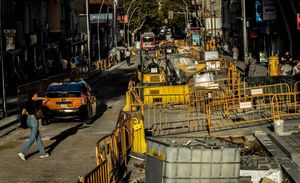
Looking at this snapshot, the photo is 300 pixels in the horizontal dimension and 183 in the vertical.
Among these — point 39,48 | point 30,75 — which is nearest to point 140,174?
point 30,75

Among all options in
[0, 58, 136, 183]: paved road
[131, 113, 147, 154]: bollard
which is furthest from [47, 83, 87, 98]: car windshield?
[131, 113, 147, 154]: bollard

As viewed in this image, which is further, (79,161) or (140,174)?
(79,161)

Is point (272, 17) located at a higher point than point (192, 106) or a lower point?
higher

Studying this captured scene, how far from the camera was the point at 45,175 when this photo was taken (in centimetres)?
1552

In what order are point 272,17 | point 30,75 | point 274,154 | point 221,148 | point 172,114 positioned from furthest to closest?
point 30,75, point 272,17, point 172,114, point 274,154, point 221,148

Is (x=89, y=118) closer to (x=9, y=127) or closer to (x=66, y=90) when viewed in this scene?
(x=66, y=90)

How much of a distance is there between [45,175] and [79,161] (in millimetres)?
1796

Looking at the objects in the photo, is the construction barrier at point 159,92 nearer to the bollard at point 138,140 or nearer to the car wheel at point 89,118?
the car wheel at point 89,118

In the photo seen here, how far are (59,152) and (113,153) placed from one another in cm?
427

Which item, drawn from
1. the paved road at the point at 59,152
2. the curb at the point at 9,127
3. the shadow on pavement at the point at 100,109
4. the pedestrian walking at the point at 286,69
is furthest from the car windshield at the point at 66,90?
the pedestrian walking at the point at 286,69

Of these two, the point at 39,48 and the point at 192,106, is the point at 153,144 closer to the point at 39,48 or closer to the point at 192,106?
the point at 192,106

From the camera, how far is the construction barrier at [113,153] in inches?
465

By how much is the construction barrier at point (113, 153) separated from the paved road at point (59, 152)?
0.83 metres

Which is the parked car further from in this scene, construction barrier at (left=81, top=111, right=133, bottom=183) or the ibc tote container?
the ibc tote container
